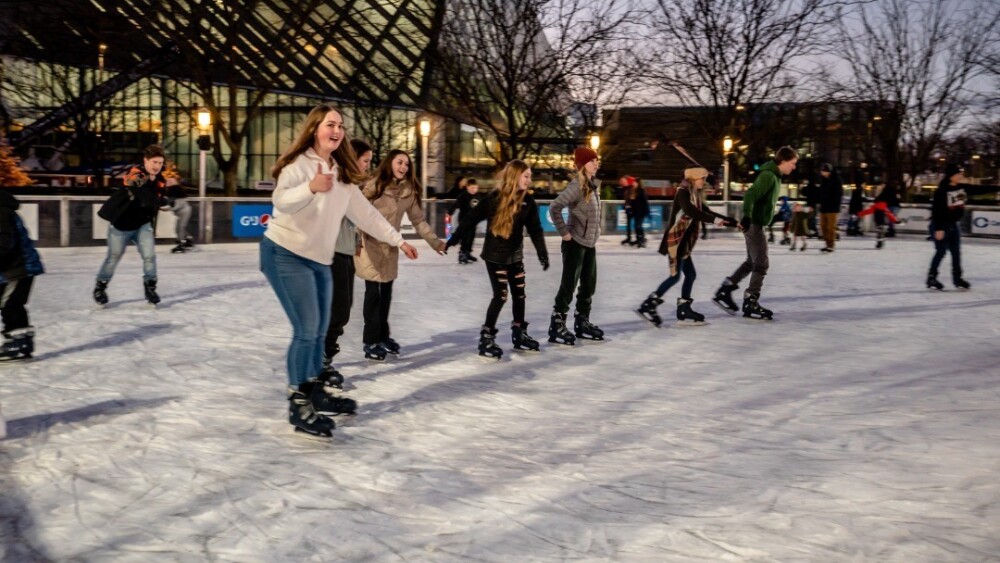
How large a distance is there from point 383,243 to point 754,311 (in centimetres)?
426

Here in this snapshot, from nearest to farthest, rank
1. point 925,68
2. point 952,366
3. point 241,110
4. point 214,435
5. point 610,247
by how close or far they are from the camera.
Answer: point 214,435 → point 952,366 → point 610,247 → point 925,68 → point 241,110

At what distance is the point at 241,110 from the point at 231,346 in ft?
143

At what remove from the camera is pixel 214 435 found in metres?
4.89

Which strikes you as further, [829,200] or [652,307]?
[829,200]

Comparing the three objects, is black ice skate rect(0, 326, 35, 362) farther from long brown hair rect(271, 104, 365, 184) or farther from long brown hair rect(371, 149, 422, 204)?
long brown hair rect(271, 104, 365, 184)

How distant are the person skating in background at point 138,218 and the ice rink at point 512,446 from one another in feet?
1.42

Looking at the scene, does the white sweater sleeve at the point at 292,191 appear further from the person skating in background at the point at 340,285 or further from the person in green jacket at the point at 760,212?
the person in green jacket at the point at 760,212

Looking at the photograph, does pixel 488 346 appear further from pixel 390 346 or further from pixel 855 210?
pixel 855 210

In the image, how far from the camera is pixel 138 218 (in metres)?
9.50

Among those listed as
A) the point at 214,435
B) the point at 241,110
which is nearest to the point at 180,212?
the point at 214,435

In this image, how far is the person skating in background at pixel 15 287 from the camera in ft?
22.1

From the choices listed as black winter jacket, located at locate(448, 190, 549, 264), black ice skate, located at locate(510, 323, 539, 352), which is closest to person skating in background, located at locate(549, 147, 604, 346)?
black ice skate, located at locate(510, 323, 539, 352)

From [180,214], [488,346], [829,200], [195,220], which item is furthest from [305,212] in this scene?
[829,200]

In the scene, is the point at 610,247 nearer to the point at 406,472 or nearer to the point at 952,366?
the point at 952,366
